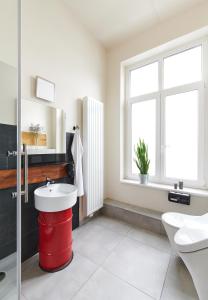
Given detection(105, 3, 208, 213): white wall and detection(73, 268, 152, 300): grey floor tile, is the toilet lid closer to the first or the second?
detection(73, 268, 152, 300): grey floor tile

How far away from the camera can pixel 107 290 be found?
120cm

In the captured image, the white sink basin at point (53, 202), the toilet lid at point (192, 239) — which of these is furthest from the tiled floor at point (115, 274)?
the white sink basin at point (53, 202)

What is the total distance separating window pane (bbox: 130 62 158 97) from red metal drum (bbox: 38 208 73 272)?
220 centimetres

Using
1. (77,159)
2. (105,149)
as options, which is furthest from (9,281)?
(105,149)

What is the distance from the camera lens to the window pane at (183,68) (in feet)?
6.71

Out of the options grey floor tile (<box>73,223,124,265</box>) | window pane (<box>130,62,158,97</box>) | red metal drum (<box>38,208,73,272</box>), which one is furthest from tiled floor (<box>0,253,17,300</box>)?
window pane (<box>130,62,158,97</box>)

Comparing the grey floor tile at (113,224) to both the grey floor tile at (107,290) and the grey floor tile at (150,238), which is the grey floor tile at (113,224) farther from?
the grey floor tile at (107,290)

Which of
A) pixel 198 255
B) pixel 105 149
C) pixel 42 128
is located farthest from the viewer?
pixel 105 149

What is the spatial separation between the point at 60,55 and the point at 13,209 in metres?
1.84

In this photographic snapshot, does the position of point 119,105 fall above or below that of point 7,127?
above

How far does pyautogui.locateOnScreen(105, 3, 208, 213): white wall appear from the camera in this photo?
1881mm

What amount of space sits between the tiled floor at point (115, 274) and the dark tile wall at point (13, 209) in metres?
0.23

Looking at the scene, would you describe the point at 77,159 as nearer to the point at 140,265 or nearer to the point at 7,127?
the point at 7,127

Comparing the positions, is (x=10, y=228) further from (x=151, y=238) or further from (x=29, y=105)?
(x=151, y=238)
